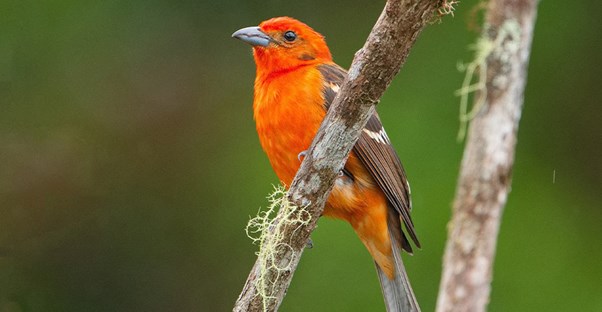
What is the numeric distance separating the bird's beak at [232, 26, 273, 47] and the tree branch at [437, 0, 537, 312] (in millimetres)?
1032

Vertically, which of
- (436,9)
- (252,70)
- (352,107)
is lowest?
(352,107)

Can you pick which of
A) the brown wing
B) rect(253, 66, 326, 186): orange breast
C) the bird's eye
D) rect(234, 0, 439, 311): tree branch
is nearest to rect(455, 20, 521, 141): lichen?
the brown wing

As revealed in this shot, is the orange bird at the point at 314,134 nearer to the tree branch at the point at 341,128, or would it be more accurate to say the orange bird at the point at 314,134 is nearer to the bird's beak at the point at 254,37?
the bird's beak at the point at 254,37

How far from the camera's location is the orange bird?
166 inches

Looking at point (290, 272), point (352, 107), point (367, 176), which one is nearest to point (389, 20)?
point (352, 107)

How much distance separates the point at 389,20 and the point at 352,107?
382mm

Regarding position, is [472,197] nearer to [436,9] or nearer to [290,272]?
[290,272]

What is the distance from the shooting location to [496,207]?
426 centimetres

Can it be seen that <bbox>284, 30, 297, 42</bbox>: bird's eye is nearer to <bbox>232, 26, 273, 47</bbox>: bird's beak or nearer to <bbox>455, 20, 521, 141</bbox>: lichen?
<bbox>232, 26, 273, 47</bbox>: bird's beak

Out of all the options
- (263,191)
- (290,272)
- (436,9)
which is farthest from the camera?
(263,191)

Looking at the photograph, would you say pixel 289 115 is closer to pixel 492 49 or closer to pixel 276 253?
pixel 276 253

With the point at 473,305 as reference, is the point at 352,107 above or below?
above

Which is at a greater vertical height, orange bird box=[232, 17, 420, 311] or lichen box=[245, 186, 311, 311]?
orange bird box=[232, 17, 420, 311]

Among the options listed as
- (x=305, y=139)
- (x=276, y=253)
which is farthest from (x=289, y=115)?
(x=276, y=253)
